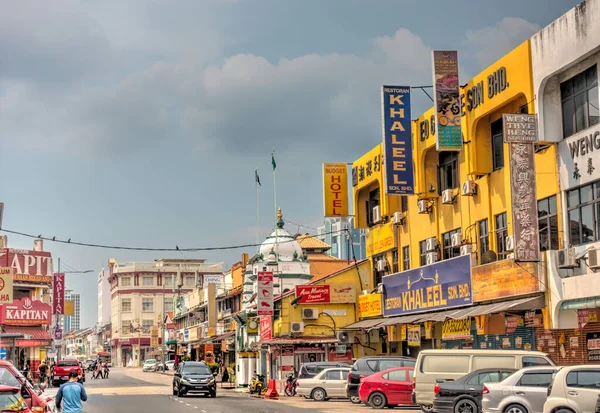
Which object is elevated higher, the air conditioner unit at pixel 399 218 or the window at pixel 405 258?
the air conditioner unit at pixel 399 218

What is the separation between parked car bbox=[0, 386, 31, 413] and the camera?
52.4 feet

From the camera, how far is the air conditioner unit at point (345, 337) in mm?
49237

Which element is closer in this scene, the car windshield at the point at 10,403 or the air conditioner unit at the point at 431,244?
the car windshield at the point at 10,403

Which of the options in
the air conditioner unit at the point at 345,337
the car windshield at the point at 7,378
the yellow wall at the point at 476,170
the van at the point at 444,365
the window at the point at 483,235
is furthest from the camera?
the air conditioner unit at the point at 345,337

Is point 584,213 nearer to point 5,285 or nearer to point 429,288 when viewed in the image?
point 429,288

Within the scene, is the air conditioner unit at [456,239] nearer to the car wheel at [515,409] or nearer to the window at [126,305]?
the car wheel at [515,409]

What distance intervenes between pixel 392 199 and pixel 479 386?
20.6m

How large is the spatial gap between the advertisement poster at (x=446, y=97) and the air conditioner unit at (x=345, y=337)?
17.8 m

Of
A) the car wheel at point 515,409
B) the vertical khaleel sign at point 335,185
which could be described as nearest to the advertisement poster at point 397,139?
the vertical khaleel sign at point 335,185

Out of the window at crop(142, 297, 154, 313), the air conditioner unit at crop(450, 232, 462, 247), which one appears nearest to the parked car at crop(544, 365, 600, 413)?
the air conditioner unit at crop(450, 232, 462, 247)

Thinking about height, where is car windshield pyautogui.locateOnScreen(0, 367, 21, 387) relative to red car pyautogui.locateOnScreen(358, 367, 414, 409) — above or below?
above

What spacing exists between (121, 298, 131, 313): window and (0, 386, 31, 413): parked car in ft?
500

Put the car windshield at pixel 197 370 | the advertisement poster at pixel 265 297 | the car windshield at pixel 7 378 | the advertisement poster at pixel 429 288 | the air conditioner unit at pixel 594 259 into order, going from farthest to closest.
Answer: the advertisement poster at pixel 265 297
the car windshield at pixel 197 370
the advertisement poster at pixel 429 288
the air conditioner unit at pixel 594 259
the car windshield at pixel 7 378

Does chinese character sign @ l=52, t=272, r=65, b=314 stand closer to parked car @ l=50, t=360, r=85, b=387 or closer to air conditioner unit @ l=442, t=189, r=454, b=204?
parked car @ l=50, t=360, r=85, b=387
